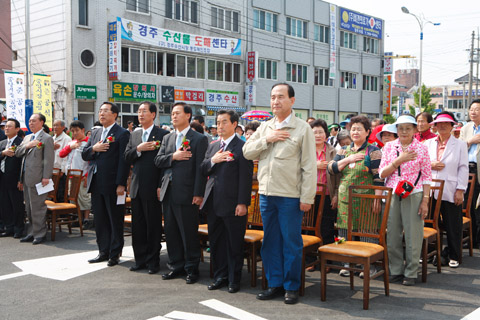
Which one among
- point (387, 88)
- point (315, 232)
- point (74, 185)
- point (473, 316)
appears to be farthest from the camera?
point (387, 88)

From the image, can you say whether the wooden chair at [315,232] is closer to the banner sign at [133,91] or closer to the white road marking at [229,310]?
the white road marking at [229,310]

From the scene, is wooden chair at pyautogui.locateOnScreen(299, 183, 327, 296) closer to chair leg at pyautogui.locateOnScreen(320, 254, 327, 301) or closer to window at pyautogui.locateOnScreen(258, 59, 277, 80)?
chair leg at pyautogui.locateOnScreen(320, 254, 327, 301)

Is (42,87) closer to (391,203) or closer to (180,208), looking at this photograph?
(180,208)

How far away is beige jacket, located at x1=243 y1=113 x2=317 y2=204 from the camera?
169 inches

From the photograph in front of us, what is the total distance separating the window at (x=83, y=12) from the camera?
20219 mm

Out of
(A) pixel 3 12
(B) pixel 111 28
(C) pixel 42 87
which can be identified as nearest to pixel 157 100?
(B) pixel 111 28

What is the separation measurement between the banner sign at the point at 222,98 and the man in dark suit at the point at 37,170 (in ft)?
60.3

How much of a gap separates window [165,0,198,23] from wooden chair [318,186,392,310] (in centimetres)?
2052

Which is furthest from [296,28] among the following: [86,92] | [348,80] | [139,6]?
[86,92]

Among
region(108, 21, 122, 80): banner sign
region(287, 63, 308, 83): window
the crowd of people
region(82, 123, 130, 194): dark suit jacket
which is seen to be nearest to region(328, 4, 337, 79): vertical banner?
region(287, 63, 308, 83): window

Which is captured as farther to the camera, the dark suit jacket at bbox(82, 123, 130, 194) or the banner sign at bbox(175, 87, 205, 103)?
the banner sign at bbox(175, 87, 205, 103)

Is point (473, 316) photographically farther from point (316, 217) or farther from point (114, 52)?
point (114, 52)

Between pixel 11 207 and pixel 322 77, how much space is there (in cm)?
2797

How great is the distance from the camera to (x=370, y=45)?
37.8 metres
